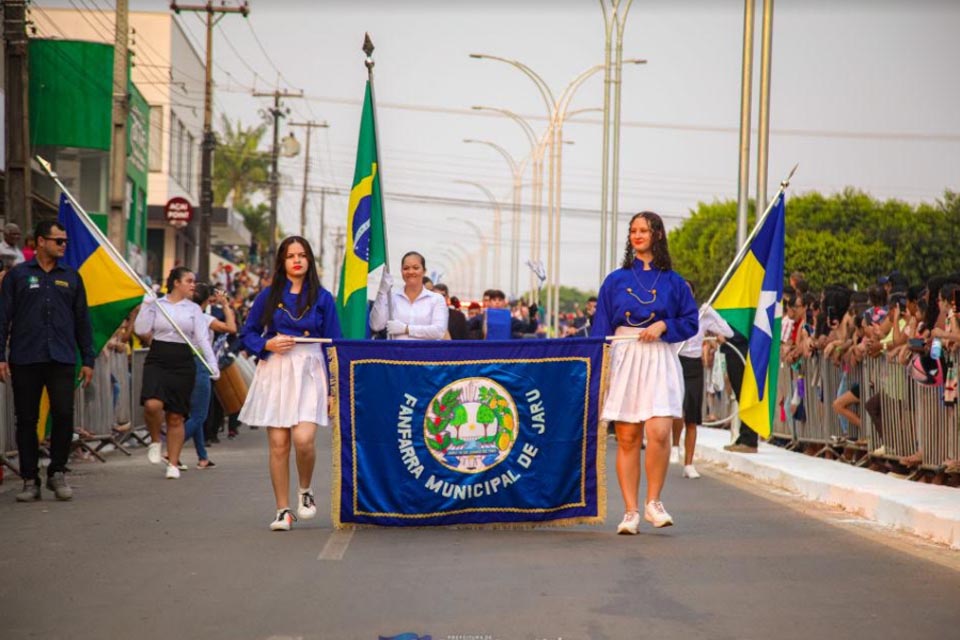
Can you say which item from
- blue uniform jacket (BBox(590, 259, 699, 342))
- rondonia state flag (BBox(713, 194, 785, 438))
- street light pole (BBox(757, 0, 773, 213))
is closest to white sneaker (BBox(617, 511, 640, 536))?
blue uniform jacket (BBox(590, 259, 699, 342))

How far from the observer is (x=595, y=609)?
723cm

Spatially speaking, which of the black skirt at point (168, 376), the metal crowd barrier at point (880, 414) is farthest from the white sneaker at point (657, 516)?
the black skirt at point (168, 376)

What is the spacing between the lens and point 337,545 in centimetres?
949

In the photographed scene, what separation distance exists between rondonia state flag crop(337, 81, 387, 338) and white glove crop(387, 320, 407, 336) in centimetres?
18

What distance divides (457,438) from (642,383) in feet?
4.17

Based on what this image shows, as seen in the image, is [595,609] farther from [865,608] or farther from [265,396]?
[265,396]

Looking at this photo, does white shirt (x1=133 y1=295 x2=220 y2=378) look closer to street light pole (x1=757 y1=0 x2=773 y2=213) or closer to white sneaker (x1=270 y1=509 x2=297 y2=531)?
white sneaker (x1=270 y1=509 x2=297 y2=531)

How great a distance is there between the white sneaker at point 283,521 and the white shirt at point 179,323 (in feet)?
14.8

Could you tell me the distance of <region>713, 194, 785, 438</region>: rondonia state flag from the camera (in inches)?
521

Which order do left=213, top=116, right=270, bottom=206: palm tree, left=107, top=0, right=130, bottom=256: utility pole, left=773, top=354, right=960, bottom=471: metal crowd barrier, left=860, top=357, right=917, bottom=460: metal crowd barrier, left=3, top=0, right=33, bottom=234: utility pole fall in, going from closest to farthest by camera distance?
1. left=773, top=354, right=960, bottom=471: metal crowd barrier
2. left=860, top=357, right=917, bottom=460: metal crowd barrier
3. left=3, top=0, right=33, bottom=234: utility pole
4. left=107, top=0, right=130, bottom=256: utility pole
5. left=213, top=116, right=270, bottom=206: palm tree

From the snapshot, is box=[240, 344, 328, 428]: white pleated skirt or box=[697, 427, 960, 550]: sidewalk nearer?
box=[240, 344, 328, 428]: white pleated skirt

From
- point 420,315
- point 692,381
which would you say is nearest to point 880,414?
point 692,381

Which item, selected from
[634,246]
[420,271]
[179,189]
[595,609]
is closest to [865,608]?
[595,609]

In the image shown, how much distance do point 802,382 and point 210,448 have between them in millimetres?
7296
